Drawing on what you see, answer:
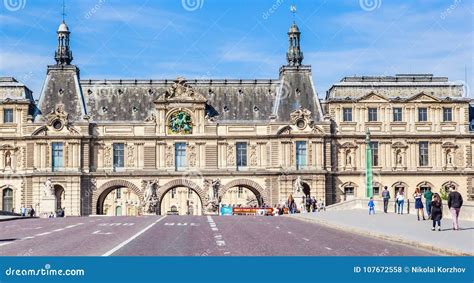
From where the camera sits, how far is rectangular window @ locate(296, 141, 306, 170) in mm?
97250

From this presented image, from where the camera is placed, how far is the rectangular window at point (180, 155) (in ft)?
322

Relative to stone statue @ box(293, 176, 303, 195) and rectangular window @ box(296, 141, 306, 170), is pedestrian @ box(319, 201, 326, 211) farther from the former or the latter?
rectangular window @ box(296, 141, 306, 170)

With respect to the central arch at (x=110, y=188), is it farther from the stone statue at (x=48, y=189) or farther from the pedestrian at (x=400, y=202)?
the pedestrian at (x=400, y=202)

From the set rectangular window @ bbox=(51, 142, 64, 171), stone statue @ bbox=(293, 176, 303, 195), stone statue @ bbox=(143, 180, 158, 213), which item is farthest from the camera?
rectangular window @ bbox=(51, 142, 64, 171)

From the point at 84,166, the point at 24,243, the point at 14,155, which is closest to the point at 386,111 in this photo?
the point at 84,166

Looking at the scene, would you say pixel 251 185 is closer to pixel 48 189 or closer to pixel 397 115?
pixel 397 115

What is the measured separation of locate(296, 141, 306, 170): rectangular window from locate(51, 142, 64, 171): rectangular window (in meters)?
25.7

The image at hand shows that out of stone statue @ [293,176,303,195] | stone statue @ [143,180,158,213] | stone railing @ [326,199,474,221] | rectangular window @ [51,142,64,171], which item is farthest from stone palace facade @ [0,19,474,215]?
stone railing @ [326,199,474,221]

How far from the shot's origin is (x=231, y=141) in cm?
9856

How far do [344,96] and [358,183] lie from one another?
32.3 feet

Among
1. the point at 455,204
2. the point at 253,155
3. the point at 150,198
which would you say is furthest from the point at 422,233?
the point at 253,155

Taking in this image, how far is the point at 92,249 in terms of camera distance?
1216 inches

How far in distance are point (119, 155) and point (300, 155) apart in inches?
788

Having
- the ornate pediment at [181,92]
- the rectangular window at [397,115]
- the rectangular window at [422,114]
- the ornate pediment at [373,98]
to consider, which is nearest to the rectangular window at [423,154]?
the rectangular window at [422,114]
